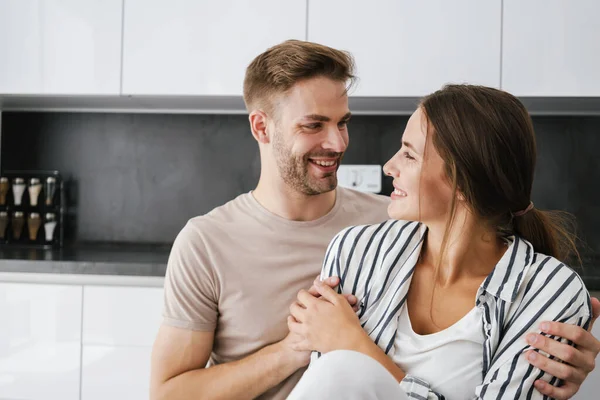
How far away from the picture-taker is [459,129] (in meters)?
1.26

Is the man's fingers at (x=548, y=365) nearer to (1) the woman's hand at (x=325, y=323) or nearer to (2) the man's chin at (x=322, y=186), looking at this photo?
(1) the woman's hand at (x=325, y=323)

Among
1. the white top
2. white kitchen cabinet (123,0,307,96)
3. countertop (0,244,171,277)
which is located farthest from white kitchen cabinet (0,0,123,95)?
the white top

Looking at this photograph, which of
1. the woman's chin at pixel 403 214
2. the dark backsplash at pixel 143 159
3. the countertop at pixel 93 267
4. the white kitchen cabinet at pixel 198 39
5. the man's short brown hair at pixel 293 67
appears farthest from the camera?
the dark backsplash at pixel 143 159

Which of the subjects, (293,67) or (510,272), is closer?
(510,272)

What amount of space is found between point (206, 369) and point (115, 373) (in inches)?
34.8

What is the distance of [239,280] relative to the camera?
1.47 metres

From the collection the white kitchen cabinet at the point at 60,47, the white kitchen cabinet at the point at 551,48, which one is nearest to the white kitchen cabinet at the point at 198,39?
the white kitchen cabinet at the point at 60,47

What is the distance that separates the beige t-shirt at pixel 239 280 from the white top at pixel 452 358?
29cm

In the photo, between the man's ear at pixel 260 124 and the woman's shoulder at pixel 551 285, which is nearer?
the woman's shoulder at pixel 551 285

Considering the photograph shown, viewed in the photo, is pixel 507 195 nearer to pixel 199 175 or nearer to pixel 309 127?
pixel 309 127

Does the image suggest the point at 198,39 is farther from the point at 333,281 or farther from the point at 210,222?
the point at 333,281

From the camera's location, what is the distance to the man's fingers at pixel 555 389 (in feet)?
3.82

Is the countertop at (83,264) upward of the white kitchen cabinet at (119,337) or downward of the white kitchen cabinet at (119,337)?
upward

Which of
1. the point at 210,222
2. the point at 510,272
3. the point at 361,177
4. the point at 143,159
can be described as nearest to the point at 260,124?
the point at 210,222
